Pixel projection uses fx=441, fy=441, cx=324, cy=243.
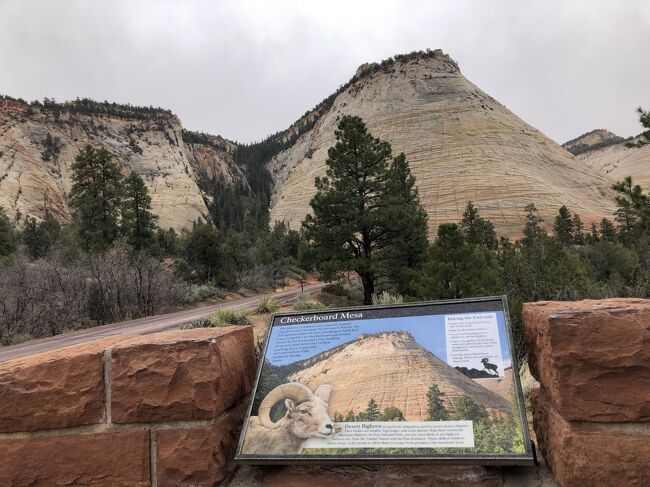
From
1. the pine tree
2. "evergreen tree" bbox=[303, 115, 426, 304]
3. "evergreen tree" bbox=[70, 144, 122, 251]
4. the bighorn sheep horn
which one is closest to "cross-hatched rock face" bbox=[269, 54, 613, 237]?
the pine tree

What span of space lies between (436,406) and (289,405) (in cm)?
65

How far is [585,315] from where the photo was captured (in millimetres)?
1645

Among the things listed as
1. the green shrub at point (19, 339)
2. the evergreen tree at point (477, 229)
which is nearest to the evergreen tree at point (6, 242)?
the green shrub at point (19, 339)

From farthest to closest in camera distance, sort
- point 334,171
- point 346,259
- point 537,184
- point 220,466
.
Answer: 1. point 537,184
2. point 334,171
3. point 346,259
4. point 220,466

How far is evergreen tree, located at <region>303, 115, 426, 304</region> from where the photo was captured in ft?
62.1

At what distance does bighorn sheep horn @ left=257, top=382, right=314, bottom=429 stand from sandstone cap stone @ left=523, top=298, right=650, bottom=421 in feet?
3.41

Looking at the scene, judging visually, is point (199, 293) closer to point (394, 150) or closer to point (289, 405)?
point (289, 405)

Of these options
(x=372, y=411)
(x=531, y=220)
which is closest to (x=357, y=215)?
(x=372, y=411)

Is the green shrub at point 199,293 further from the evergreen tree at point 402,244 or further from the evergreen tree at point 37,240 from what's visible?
the evergreen tree at point 37,240

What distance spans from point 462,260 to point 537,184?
1925 inches

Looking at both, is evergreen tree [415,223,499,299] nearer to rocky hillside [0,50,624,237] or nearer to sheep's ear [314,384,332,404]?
sheep's ear [314,384,332,404]

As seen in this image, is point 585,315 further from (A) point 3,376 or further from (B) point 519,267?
(B) point 519,267

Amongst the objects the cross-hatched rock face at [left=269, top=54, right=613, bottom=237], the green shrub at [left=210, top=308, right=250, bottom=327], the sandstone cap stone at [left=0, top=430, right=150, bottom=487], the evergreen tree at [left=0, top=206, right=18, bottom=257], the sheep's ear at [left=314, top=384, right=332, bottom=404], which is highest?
the cross-hatched rock face at [left=269, top=54, right=613, bottom=237]

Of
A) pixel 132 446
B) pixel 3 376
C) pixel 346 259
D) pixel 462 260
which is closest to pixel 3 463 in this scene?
pixel 3 376
